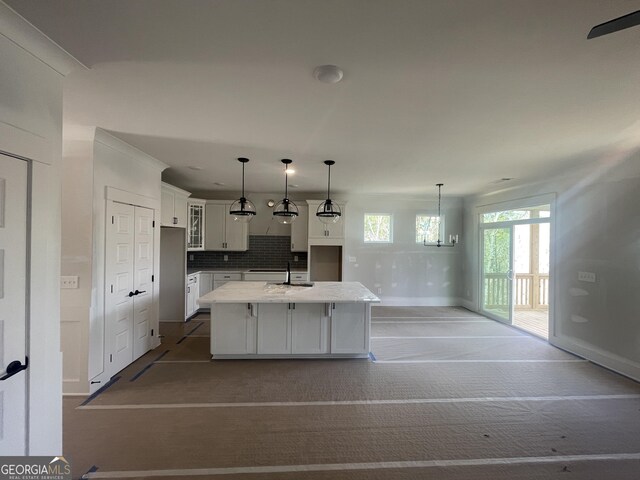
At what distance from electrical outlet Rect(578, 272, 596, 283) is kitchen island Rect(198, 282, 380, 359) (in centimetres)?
290

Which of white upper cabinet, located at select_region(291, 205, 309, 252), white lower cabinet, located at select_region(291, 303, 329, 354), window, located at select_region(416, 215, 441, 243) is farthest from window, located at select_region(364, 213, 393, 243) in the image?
white lower cabinet, located at select_region(291, 303, 329, 354)

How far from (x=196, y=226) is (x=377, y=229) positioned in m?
4.05

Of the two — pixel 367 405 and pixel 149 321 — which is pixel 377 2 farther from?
pixel 149 321

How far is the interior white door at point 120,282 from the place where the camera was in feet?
9.84

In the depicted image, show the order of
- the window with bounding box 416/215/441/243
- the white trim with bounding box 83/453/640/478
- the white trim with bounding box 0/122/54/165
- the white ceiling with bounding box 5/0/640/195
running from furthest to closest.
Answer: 1. the window with bounding box 416/215/441/243
2. the white trim with bounding box 83/453/640/478
3. the white trim with bounding box 0/122/54/165
4. the white ceiling with bounding box 5/0/640/195

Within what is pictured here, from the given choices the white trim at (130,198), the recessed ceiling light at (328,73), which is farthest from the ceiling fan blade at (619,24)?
the white trim at (130,198)

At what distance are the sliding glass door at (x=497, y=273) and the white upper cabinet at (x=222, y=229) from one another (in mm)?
5236

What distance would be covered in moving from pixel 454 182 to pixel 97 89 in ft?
16.5

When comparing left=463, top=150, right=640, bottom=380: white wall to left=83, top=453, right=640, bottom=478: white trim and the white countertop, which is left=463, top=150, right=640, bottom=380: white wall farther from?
the white countertop

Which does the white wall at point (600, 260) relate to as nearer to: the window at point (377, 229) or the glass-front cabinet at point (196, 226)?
the window at point (377, 229)

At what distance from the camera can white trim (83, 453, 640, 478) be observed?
1862 mm

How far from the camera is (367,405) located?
2672 mm

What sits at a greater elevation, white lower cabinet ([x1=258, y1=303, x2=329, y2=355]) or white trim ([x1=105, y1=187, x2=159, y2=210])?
white trim ([x1=105, y1=187, x2=159, y2=210])

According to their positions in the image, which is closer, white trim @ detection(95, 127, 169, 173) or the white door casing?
white trim @ detection(95, 127, 169, 173)
